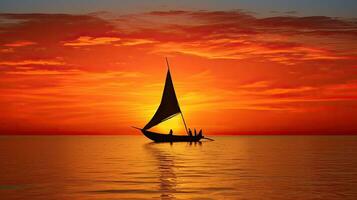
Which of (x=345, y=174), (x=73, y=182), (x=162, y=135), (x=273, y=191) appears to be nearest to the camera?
(x=273, y=191)

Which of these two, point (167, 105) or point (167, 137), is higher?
point (167, 105)

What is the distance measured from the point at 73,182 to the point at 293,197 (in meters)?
14.5

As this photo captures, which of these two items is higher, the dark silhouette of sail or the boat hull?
the dark silhouette of sail

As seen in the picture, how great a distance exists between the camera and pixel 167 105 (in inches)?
3954

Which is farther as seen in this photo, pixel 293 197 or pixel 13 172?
pixel 13 172

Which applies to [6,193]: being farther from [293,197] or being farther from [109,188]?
[293,197]

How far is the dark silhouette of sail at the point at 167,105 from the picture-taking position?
99938 millimetres

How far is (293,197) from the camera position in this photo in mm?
28391

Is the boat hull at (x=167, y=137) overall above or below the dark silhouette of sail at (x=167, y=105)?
below

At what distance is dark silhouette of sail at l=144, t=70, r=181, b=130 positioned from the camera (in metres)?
99.9

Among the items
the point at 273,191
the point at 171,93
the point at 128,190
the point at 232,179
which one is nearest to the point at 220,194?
the point at 273,191

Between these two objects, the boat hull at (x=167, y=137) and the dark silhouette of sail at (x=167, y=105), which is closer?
the dark silhouette of sail at (x=167, y=105)

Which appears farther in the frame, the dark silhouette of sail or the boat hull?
the boat hull

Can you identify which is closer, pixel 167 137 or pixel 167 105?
pixel 167 105
